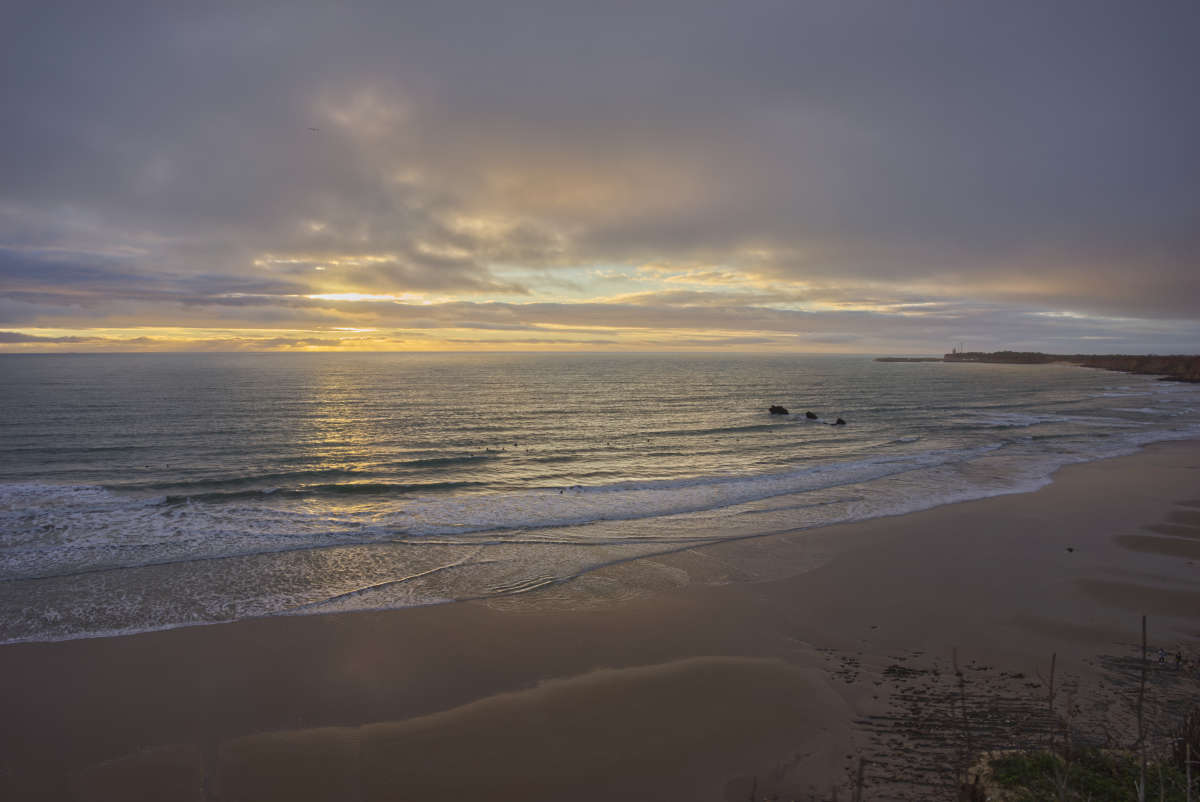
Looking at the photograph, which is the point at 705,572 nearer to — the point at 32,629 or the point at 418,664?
the point at 418,664

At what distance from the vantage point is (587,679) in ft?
30.1

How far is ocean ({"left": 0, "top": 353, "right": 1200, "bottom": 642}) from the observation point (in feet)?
43.6

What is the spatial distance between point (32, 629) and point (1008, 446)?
39.6 metres

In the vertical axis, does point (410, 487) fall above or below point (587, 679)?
above

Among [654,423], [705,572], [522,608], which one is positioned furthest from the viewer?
[654,423]

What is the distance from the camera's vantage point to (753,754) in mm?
7293

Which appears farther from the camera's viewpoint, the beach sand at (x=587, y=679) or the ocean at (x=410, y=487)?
the ocean at (x=410, y=487)

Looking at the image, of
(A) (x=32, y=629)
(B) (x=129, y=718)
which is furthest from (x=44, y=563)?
(B) (x=129, y=718)

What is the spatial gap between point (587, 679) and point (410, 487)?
51.2ft

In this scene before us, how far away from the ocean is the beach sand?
1.68m

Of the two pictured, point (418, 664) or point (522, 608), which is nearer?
point (418, 664)

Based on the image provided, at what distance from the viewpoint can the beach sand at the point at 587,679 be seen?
7090mm

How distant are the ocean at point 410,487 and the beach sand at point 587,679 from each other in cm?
168

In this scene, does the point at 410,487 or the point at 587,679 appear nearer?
the point at 587,679
